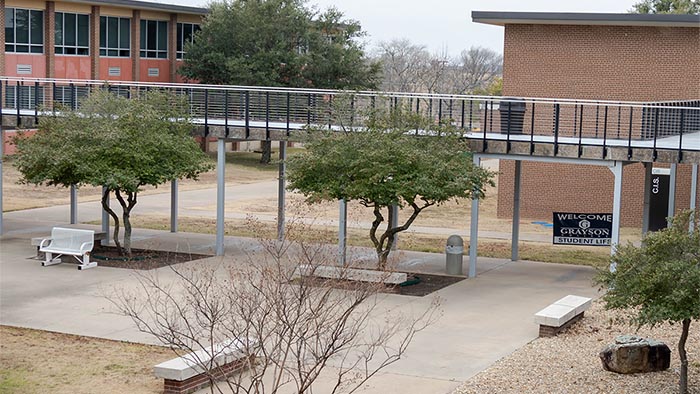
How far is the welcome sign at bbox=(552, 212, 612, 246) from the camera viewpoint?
83.6ft

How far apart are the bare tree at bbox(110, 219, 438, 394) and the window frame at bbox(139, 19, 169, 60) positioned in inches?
1362

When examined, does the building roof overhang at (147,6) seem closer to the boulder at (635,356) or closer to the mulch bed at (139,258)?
the mulch bed at (139,258)

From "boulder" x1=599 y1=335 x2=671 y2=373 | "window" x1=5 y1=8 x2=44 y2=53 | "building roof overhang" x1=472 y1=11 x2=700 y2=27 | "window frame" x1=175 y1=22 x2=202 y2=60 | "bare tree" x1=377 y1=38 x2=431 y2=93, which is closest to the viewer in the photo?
"boulder" x1=599 y1=335 x2=671 y2=373

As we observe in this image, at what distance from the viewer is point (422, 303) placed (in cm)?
2145

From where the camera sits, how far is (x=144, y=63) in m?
56.5

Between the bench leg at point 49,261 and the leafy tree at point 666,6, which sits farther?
the leafy tree at point 666,6

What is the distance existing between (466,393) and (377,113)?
415 inches

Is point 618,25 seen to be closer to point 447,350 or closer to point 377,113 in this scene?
point 377,113

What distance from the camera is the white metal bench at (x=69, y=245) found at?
81.0ft

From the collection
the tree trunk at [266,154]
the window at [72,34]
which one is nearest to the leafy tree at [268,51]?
the tree trunk at [266,154]

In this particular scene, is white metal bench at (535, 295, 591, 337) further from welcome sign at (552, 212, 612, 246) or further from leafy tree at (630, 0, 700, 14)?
leafy tree at (630, 0, 700, 14)

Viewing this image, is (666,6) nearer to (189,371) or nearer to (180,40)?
(180,40)

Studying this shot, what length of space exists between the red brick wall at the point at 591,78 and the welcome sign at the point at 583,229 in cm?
1074

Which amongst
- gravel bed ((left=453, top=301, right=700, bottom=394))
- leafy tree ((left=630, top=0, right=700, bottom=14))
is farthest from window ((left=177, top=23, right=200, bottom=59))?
gravel bed ((left=453, top=301, right=700, bottom=394))
